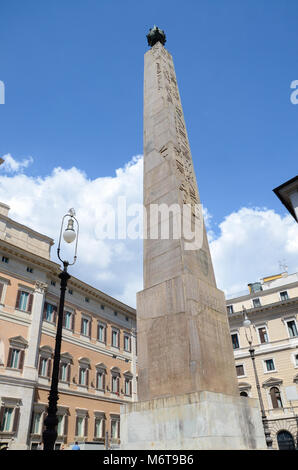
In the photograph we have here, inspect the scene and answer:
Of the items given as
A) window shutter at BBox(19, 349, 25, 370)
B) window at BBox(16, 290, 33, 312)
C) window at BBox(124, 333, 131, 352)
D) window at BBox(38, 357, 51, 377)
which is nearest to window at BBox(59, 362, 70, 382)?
window at BBox(38, 357, 51, 377)

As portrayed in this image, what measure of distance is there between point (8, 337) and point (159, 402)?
53.0 ft

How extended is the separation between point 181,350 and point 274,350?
2619cm

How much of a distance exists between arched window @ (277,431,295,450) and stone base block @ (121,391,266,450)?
24860 millimetres

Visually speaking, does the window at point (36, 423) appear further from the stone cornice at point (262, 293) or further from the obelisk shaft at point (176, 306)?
the stone cornice at point (262, 293)

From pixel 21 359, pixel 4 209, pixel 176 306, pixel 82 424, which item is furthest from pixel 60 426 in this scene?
pixel 176 306

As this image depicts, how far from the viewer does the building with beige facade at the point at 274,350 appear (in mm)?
26719

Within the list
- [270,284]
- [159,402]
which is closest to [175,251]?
[159,402]

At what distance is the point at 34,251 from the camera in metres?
23.2

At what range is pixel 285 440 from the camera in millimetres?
26500

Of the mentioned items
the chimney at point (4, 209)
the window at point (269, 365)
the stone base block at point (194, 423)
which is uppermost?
the chimney at point (4, 209)

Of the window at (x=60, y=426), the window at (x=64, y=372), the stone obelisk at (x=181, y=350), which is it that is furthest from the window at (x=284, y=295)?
the stone obelisk at (x=181, y=350)

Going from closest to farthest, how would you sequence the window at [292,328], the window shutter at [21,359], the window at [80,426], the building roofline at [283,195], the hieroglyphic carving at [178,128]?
the hieroglyphic carving at [178,128], the building roofline at [283,195], the window shutter at [21,359], the window at [80,426], the window at [292,328]

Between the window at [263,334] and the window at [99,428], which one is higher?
the window at [263,334]
